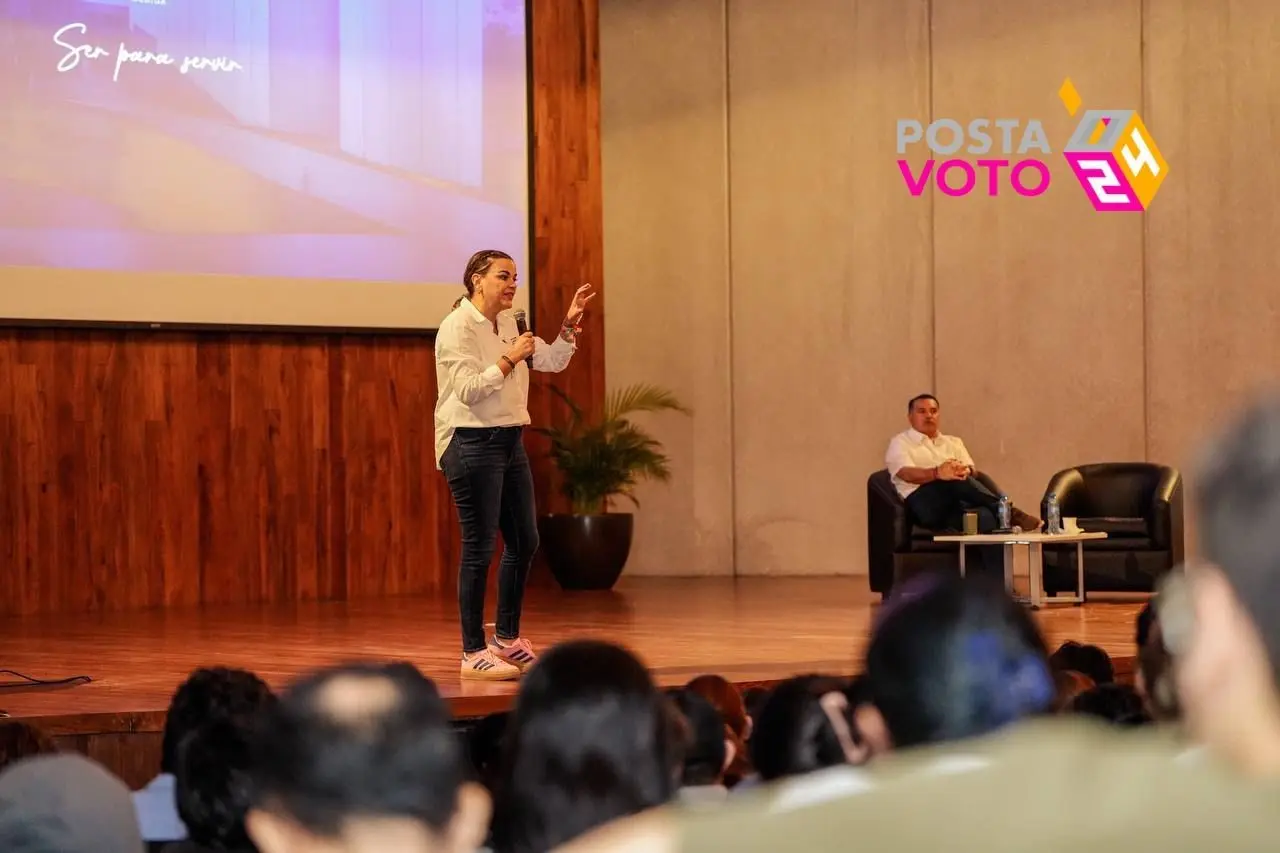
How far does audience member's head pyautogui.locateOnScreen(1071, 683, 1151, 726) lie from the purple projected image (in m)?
6.21

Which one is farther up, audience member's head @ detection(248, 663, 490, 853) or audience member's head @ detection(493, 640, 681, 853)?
audience member's head @ detection(248, 663, 490, 853)

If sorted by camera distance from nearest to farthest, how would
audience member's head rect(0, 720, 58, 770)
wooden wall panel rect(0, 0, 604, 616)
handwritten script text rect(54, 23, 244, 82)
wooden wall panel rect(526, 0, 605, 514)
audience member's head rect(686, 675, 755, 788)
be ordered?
audience member's head rect(0, 720, 58, 770) → audience member's head rect(686, 675, 755, 788) → handwritten script text rect(54, 23, 244, 82) → wooden wall panel rect(0, 0, 604, 616) → wooden wall panel rect(526, 0, 605, 514)

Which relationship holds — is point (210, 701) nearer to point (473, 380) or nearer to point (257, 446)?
point (473, 380)

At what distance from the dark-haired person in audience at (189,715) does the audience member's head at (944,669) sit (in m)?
A: 1.25

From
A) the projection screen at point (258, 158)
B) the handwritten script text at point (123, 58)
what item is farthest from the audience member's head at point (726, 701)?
the handwritten script text at point (123, 58)

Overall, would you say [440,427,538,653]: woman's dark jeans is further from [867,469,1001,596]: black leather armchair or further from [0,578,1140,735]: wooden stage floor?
[867,469,1001,596]: black leather armchair

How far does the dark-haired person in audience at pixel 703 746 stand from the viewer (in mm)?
2232

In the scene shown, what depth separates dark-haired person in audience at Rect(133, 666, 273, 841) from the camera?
2227 millimetres

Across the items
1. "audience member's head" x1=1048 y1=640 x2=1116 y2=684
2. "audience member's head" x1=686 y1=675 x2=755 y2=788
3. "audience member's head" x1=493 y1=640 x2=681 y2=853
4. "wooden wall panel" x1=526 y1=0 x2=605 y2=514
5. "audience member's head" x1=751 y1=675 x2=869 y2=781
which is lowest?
"audience member's head" x1=1048 y1=640 x2=1116 y2=684

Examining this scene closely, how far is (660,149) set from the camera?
10.0 m

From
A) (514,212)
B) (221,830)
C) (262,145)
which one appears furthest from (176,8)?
(221,830)

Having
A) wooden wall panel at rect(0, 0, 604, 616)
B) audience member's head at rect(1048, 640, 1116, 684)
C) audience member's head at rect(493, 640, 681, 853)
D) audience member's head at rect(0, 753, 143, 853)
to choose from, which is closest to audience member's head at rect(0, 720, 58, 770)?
audience member's head at rect(0, 753, 143, 853)

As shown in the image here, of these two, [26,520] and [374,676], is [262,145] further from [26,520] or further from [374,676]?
[374,676]

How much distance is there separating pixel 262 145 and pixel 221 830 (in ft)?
21.3
